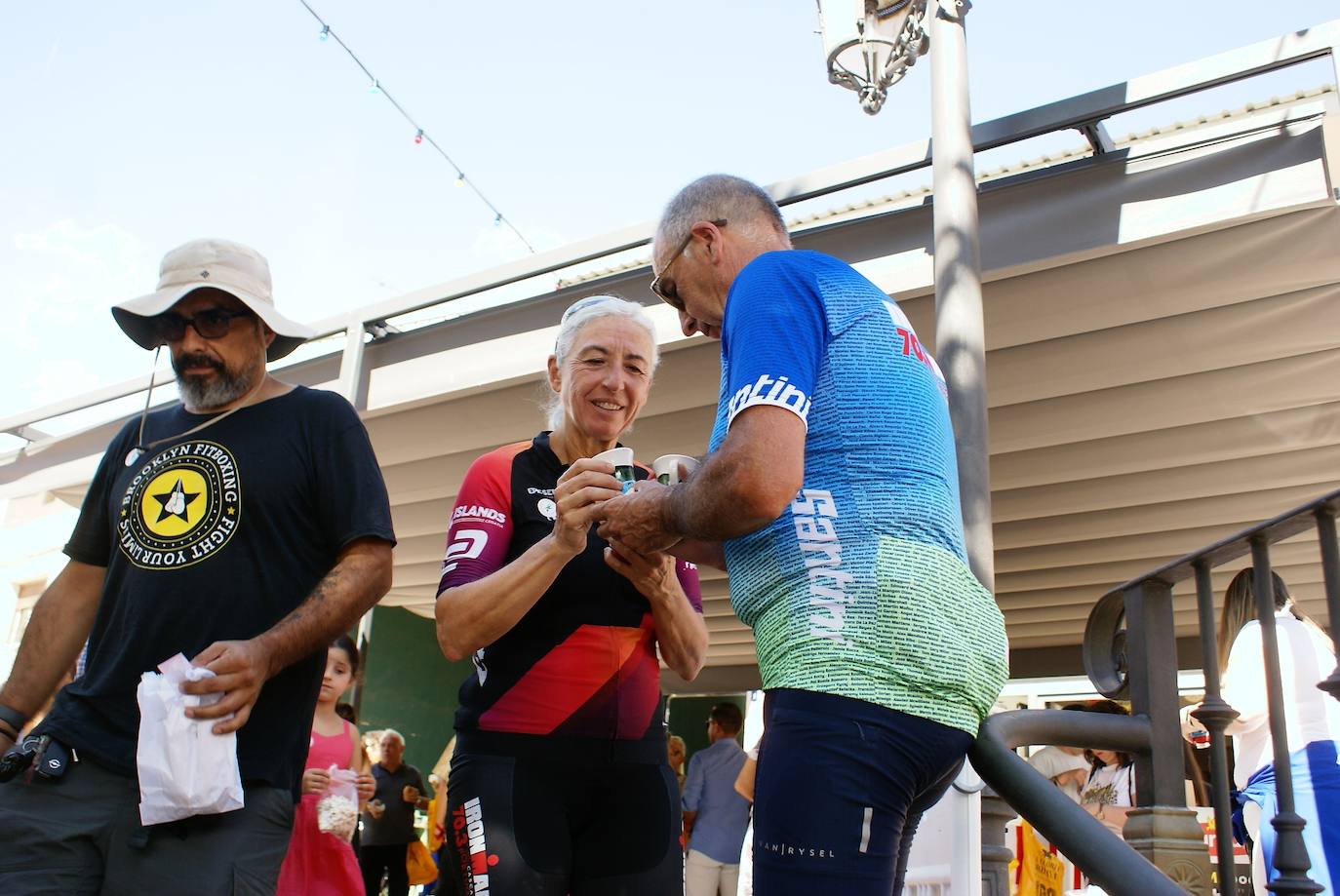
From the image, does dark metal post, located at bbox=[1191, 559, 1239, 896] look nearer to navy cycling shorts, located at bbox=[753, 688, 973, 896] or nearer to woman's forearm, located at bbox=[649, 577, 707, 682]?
navy cycling shorts, located at bbox=[753, 688, 973, 896]

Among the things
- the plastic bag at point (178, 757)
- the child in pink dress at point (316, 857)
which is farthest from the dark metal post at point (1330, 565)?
the child in pink dress at point (316, 857)

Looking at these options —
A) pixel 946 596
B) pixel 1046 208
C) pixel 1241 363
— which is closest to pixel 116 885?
pixel 946 596

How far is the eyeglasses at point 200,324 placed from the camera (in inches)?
93.8

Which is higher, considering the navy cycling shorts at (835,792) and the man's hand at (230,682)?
the man's hand at (230,682)

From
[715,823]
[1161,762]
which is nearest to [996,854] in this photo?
[1161,762]

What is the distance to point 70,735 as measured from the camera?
81.7 inches

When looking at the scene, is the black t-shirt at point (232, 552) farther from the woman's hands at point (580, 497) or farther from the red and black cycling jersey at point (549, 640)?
the woman's hands at point (580, 497)

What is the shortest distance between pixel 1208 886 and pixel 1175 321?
15.3 feet

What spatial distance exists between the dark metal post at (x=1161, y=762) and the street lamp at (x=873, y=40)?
316cm

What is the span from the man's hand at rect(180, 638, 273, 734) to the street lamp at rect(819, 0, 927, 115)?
3675 mm

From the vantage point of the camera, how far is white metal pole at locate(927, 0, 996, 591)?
355 centimetres

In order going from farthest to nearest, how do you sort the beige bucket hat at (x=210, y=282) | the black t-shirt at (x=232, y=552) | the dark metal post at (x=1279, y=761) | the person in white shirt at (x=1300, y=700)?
the person in white shirt at (x=1300, y=700) → the beige bucket hat at (x=210, y=282) → the black t-shirt at (x=232, y=552) → the dark metal post at (x=1279, y=761)

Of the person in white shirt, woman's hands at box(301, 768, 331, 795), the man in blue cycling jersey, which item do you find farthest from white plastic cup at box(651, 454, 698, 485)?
woman's hands at box(301, 768, 331, 795)

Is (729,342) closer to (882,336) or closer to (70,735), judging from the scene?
(882,336)
